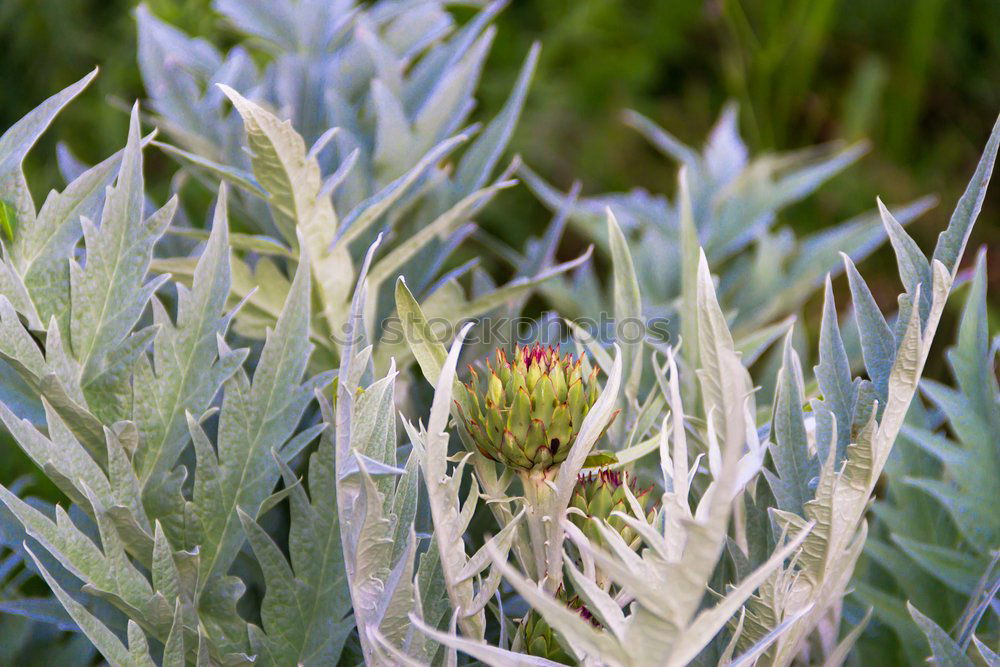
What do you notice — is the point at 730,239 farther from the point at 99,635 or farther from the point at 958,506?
the point at 99,635

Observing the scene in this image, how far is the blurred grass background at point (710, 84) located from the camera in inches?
41.9

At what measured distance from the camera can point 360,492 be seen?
0.29m

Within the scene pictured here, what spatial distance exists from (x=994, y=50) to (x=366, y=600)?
4.51ft

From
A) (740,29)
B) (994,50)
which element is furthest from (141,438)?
(994,50)

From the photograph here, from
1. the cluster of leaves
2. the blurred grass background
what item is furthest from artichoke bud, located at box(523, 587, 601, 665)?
the blurred grass background

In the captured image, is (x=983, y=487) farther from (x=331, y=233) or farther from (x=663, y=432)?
(x=331, y=233)

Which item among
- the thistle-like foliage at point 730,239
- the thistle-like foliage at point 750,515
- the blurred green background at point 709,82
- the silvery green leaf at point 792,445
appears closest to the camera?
the thistle-like foliage at point 750,515

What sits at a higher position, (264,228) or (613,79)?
(264,228)

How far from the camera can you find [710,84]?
1570mm

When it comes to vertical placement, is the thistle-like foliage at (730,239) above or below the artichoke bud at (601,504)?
below

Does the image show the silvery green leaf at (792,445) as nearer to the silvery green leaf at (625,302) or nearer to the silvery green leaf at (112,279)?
the silvery green leaf at (625,302)

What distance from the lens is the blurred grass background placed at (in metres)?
1.07

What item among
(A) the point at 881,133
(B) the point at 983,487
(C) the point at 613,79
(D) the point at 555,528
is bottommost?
(A) the point at 881,133

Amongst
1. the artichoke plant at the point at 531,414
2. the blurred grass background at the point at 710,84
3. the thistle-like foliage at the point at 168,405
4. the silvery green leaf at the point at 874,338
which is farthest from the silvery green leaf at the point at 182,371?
the blurred grass background at the point at 710,84
